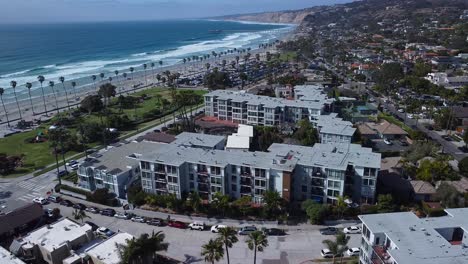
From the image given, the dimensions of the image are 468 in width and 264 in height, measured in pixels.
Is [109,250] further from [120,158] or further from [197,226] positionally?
[120,158]

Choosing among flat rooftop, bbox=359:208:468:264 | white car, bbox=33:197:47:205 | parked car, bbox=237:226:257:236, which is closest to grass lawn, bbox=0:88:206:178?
white car, bbox=33:197:47:205

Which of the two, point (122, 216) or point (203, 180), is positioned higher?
point (203, 180)

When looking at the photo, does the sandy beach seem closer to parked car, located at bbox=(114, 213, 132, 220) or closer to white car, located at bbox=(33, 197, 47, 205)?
white car, located at bbox=(33, 197, 47, 205)

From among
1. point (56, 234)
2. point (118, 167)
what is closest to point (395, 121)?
point (118, 167)

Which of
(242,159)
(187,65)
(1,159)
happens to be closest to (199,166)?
→ (242,159)

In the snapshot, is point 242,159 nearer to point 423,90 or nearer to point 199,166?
point 199,166

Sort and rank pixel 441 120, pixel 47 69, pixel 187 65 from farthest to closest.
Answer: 1. pixel 187 65
2. pixel 47 69
3. pixel 441 120
